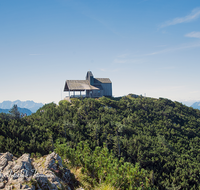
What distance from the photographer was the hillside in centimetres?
3080

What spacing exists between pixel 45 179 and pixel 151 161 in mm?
32036

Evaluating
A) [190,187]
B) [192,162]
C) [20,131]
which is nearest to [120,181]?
[20,131]

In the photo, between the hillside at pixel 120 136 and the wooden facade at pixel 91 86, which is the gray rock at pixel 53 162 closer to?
the hillside at pixel 120 136

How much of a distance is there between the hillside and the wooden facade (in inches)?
261

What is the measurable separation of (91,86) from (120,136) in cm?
2877

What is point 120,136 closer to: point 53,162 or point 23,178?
point 53,162

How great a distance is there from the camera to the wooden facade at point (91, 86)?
194 ft

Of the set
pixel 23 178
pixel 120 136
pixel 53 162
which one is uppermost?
pixel 23 178

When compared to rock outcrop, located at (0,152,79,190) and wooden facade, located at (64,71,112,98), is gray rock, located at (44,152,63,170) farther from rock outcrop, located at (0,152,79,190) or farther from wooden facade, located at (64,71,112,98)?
wooden facade, located at (64,71,112,98)

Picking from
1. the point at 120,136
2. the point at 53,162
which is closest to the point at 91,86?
the point at 120,136

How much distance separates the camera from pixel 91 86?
6347 centimetres

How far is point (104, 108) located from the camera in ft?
173

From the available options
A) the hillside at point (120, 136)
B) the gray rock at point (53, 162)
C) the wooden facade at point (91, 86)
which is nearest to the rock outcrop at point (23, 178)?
the gray rock at point (53, 162)

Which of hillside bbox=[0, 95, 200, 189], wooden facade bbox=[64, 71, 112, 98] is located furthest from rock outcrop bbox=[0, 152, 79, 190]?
wooden facade bbox=[64, 71, 112, 98]
